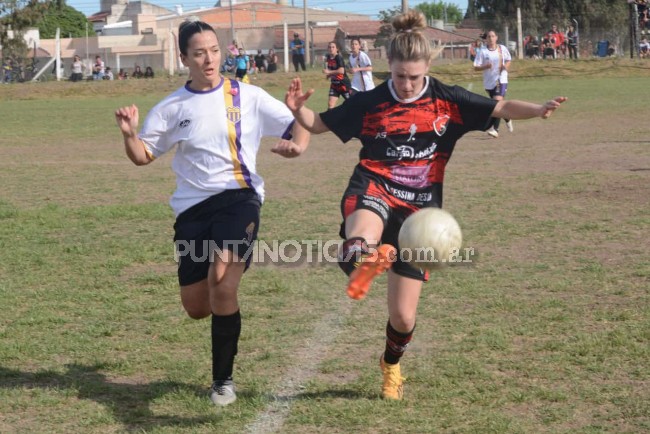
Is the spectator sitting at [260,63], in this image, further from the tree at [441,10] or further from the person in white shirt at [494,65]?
the tree at [441,10]

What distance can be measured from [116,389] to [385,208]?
184 cm

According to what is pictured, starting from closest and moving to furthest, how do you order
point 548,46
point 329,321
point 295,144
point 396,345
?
point 396,345, point 295,144, point 329,321, point 548,46

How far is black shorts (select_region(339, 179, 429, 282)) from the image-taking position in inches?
193

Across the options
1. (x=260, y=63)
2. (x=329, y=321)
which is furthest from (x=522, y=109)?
(x=260, y=63)

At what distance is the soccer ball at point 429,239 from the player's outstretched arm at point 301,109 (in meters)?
0.84

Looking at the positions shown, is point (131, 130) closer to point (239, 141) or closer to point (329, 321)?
point (239, 141)

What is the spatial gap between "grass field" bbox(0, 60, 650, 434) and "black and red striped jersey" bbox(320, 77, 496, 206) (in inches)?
45.1

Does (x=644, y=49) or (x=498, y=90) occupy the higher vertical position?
(x=644, y=49)

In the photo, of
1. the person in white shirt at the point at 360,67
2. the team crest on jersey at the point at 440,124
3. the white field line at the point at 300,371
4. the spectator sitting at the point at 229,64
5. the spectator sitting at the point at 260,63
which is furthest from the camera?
the spectator sitting at the point at 260,63

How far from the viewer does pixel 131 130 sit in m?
4.96

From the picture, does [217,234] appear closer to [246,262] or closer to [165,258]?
[246,262]

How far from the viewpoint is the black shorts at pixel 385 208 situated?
489 centimetres

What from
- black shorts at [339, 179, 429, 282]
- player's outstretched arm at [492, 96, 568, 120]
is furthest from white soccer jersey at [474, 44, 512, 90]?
black shorts at [339, 179, 429, 282]

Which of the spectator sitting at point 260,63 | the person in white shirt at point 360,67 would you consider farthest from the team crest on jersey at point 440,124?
the spectator sitting at point 260,63
